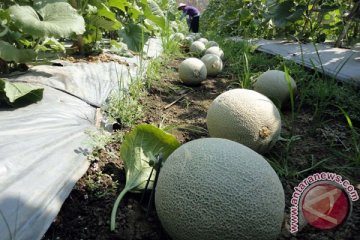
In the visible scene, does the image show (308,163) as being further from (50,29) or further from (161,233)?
(50,29)

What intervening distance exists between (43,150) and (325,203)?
51.1 inches

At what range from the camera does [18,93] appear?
6.52 feet

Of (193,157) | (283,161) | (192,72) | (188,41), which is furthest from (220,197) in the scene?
(188,41)

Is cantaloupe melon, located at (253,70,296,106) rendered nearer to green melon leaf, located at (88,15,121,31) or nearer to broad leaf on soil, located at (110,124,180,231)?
broad leaf on soil, located at (110,124,180,231)

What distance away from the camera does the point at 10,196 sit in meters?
1.21

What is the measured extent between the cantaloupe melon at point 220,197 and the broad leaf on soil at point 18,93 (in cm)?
125

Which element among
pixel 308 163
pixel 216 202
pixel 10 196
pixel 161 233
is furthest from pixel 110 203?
pixel 308 163

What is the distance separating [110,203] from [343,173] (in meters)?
1.34

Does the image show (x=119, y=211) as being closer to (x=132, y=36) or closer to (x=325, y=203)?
(x=325, y=203)

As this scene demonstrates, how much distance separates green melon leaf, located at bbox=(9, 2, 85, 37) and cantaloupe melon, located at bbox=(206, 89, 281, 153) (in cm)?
140

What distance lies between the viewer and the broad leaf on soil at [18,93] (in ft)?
6.44

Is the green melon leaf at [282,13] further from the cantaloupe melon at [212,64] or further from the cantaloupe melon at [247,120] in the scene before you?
the cantaloupe melon at [247,120]

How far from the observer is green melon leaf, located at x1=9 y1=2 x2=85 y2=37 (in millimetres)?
2352

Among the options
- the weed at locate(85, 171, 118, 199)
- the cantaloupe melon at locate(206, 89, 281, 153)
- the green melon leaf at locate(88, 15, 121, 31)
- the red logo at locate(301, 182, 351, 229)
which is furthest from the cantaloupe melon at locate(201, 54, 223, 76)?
the red logo at locate(301, 182, 351, 229)
